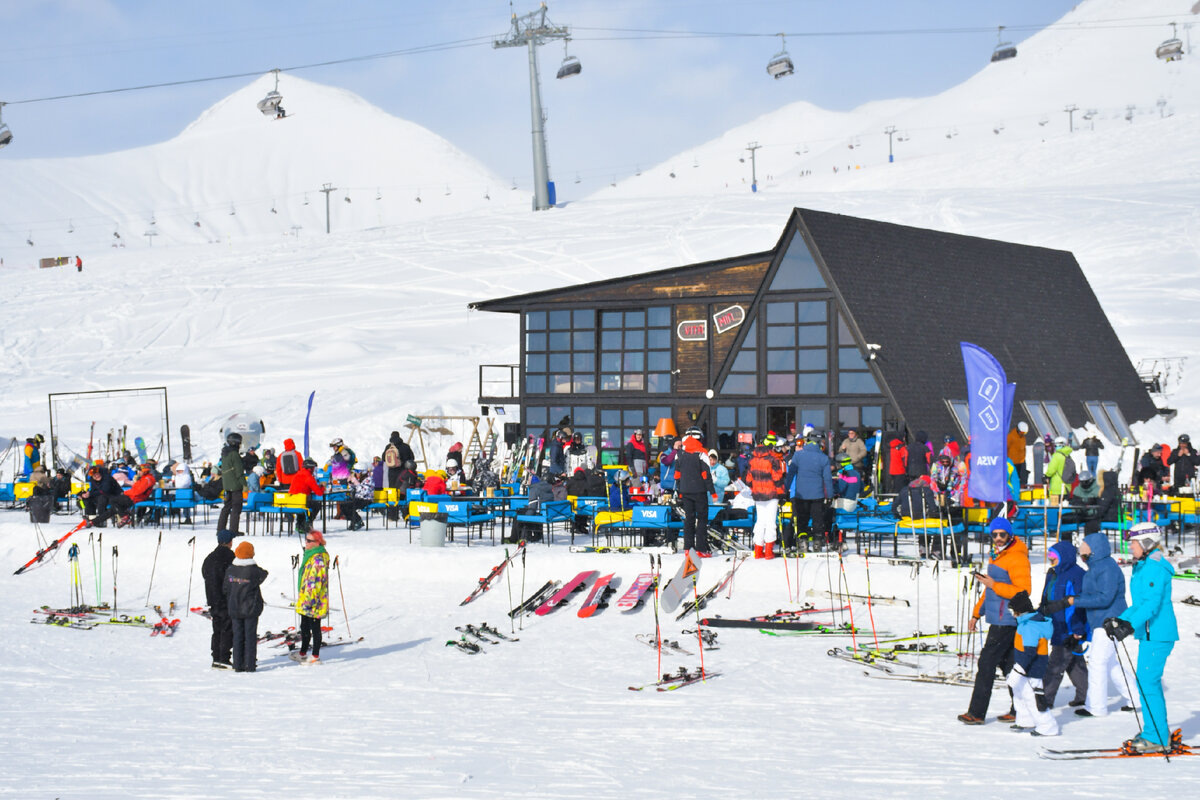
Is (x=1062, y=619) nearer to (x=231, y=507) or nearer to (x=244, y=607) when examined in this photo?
(x=244, y=607)

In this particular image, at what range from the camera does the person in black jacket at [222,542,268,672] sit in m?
10.6

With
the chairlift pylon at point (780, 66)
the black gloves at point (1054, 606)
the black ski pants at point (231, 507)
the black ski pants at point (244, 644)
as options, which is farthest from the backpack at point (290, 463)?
the chairlift pylon at point (780, 66)

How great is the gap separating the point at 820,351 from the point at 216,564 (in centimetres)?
1520

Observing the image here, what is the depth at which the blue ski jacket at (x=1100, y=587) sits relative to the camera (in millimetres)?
7883

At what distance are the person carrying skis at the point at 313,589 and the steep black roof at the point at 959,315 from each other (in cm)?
1332

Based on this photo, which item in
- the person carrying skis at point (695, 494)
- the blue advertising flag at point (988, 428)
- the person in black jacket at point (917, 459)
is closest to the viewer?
the blue advertising flag at point (988, 428)

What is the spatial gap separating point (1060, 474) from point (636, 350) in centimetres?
1285

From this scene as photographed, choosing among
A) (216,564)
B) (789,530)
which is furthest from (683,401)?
(216,564)

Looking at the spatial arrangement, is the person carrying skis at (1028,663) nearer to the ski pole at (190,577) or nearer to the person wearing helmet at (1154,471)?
the ski pole at (190,577)

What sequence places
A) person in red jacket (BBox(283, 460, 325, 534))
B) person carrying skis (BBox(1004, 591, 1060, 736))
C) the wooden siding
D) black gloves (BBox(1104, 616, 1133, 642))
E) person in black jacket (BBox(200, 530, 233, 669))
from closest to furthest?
black gloves (BBox(1104, 616, 1133, 642)) < person carrying skis (BBox(1004, 591, 1060, 736)) < person in black jacket (BBox(200, 530, 233, 669)) < person in red jacket (BBox(283, 460, 325, 534)) < the wooden siding

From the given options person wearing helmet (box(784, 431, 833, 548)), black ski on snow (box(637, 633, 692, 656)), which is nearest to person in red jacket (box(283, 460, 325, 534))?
person wearing helmet (box(784, 431, 833, 548))

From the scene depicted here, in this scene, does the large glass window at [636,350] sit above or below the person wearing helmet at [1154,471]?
A: above

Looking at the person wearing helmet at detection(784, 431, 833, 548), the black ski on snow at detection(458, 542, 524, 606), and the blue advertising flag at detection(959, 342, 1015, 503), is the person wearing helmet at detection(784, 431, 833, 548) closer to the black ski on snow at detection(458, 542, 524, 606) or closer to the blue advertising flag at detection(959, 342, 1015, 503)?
the blue advertising flag at detection(959, 342, 1015, 503)

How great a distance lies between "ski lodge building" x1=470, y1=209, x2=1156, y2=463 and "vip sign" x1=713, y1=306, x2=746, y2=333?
0.04 m
